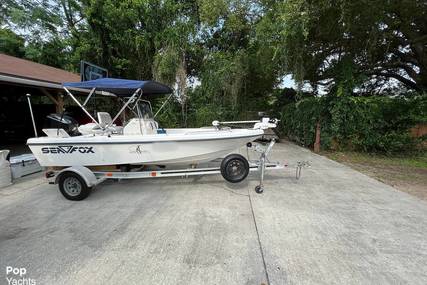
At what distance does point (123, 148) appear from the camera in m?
4.10

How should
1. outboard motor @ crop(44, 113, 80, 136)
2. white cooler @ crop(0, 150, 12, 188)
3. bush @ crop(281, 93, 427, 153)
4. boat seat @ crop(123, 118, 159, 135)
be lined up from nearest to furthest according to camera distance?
outboard motor @ crop(44, 113, 80, 136) < boat seat @ crop(123, 118, 159, 135) < white cooler @ crop(0, 150, 12, 188) < bush @ crop(281, 93, 427, 153)

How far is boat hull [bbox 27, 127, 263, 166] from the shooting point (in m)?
4.06

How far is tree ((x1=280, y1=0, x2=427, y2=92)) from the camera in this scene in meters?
5.97

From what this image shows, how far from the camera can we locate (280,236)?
2.84 m

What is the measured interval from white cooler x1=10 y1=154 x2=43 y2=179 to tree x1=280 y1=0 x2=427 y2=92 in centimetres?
661

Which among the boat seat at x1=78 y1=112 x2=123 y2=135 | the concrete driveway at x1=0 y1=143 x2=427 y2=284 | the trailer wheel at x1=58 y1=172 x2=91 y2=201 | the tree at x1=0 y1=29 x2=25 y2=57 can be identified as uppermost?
the tree at x1=0 y1=29 x2=25 y2=57

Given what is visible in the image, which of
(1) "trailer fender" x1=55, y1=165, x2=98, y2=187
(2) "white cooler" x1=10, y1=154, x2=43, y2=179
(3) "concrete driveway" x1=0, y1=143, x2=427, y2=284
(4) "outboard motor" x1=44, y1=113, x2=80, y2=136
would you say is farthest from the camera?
(2) "white cooler" x1=10, y1=154, x2=43, y2=179

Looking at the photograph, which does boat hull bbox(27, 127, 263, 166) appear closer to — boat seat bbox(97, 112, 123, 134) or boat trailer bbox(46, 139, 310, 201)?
boat trailer bbox(46, 139, 310, 201)

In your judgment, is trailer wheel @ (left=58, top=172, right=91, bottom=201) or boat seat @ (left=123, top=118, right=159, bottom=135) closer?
trailer wheel @ (left=58, top=172, right=91, bottom=201)

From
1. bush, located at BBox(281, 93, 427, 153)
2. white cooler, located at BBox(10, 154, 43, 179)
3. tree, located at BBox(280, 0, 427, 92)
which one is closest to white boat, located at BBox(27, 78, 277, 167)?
white cooler, located at BBox(10, 154, 43, 179)

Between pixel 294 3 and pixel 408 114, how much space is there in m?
4.90

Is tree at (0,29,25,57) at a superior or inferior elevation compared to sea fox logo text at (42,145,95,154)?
superior

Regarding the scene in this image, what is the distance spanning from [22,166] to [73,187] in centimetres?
227

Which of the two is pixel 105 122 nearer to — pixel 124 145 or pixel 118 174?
pixel 124 145
